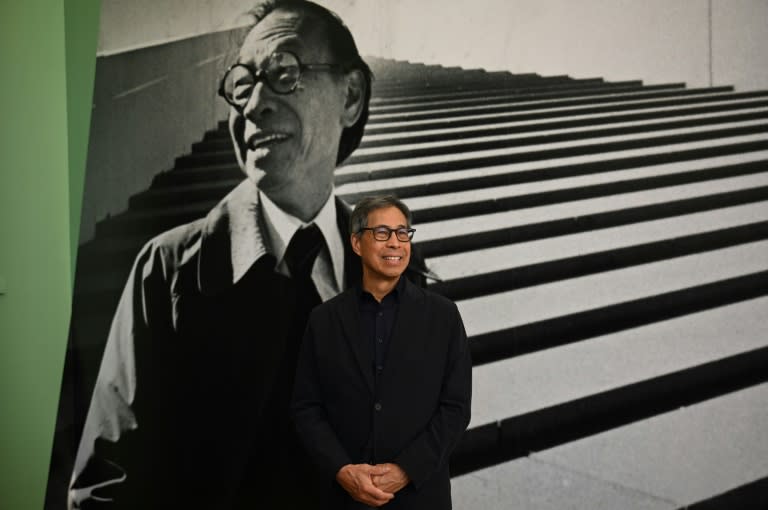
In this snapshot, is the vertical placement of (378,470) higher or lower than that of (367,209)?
lower

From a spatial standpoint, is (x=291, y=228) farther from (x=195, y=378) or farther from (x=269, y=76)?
(x=195, y=378)

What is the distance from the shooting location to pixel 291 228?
10.8 ft

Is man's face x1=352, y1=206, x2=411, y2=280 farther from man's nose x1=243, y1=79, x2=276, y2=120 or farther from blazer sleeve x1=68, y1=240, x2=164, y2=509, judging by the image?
blazer sleeve x1=68, y1=240, x2=164, y2=509

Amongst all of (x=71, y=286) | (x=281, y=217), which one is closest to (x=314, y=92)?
(x=281, y=217)

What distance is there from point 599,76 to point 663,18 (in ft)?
0.88

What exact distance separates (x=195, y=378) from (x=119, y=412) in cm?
40

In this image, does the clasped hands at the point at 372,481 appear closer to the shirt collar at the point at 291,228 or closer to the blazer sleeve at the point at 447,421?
the blazer sleeve at the point at 447,421

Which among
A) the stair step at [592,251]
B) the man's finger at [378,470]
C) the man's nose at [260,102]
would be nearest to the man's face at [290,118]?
the man's nose at [260,102]

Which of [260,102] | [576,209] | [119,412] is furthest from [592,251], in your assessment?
[119,412]

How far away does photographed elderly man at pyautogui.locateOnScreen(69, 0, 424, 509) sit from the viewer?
3256 millimetres

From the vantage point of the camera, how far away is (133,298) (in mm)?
3568

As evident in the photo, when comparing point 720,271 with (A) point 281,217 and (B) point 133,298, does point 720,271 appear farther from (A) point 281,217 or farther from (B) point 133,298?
(B) point 133,298

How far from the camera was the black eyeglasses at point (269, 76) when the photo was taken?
3.27m

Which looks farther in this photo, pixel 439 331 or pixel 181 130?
pixel 181 130
